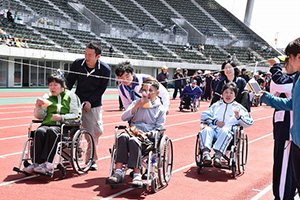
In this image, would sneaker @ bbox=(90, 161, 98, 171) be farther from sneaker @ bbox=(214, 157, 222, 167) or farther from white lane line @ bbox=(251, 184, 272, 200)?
white lane line @ bbox=(251, 184, 272, 200)

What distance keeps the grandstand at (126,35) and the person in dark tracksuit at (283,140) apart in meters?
21.3

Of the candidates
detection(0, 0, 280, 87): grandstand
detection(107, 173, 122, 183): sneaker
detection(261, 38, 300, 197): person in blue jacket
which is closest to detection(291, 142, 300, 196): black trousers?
detection(261, 38, 300, 197): person in blue jacket

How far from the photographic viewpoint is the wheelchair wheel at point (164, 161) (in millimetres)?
4891

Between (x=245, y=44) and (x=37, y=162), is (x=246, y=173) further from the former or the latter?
(x=245, y=44)

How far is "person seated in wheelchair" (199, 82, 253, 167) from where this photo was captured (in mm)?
5652

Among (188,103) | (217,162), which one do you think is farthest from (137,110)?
(188,103)

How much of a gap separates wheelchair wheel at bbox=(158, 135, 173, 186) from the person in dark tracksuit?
1343 millimetres

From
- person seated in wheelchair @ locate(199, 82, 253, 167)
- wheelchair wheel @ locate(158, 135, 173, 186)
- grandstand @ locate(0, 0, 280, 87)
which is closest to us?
wheelchair wheel @ locate(158, 135, 173, 186)

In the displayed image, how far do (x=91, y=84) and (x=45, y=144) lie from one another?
45.4 inches

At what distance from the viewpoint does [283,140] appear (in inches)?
165

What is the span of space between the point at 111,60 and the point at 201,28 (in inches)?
772

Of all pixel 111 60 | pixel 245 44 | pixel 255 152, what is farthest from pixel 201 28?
pixel 255 152

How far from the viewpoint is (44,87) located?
31328 mm

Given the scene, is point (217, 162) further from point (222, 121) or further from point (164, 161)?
point (164, 161)
